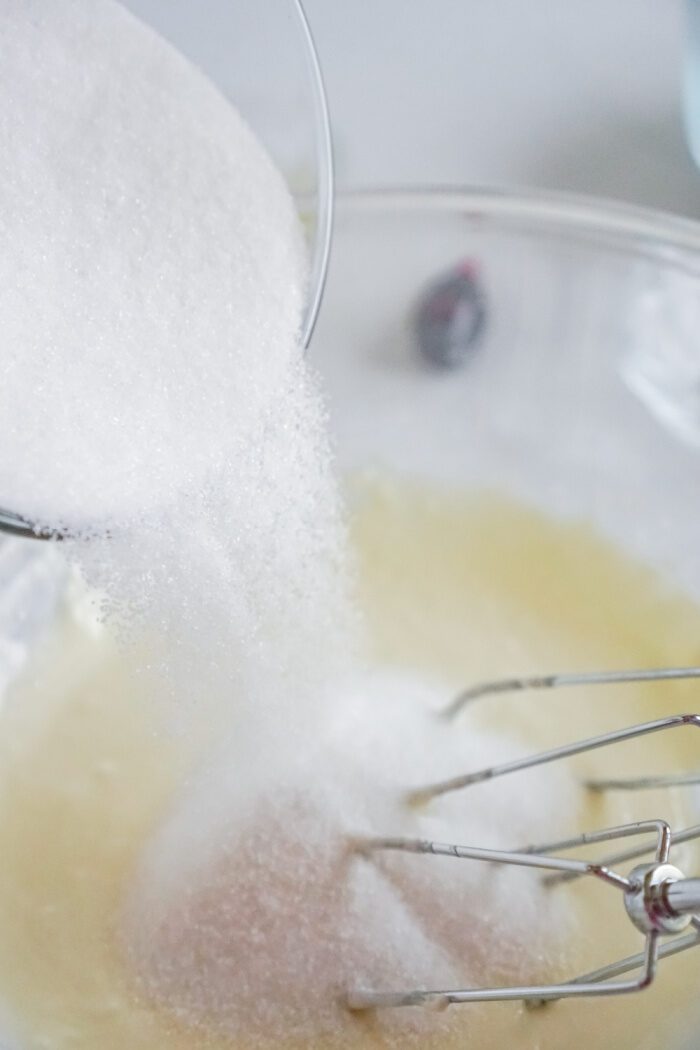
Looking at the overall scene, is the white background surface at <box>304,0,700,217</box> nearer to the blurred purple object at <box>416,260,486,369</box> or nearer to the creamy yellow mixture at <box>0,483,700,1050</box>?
the blurred purple object at <box>416,260,486,369</box>

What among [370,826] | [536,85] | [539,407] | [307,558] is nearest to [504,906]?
[370,826]

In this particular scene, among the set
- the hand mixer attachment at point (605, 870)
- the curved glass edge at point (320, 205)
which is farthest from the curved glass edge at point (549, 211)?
the hand mixer attachment at point (605, 870)

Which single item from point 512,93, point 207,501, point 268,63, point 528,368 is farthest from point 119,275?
point 512,93

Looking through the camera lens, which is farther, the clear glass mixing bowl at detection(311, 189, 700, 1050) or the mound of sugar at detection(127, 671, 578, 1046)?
the clear glass mixing bowl at detection(311, 189, 700, 1050)

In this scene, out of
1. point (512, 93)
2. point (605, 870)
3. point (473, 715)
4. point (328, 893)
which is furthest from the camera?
point (512, 93)

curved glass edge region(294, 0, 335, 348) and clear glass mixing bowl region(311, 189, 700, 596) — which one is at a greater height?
clear glass mixing bowl region(311, 189, 700, 596)

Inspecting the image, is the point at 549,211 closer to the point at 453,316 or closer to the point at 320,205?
the point at 453,316

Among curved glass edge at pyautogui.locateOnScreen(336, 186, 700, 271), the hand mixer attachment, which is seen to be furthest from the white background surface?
the hand mixer attachment

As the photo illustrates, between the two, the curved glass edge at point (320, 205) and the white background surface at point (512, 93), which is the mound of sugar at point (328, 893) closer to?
the curved glass edge at point (320, 205)
